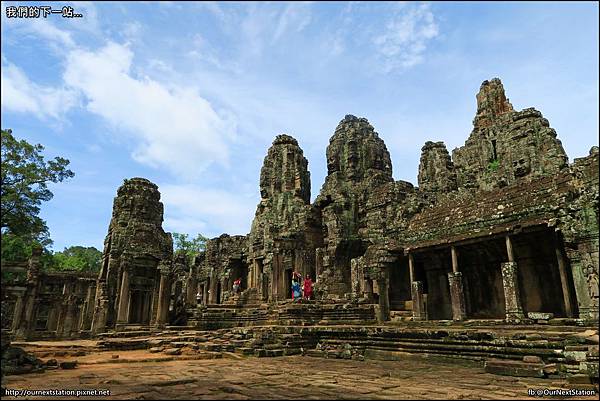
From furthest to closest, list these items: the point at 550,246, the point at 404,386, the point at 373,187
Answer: the point at 373,187
the point at 550,246
the point at 404,386

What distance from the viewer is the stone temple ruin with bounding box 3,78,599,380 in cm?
1241

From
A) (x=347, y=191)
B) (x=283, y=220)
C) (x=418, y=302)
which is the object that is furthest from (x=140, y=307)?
(x=418, y=302)

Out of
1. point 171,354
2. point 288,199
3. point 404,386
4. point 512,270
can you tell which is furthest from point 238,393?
point 288,199

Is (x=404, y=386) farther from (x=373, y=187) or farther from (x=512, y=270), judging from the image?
(x=373, y=187)

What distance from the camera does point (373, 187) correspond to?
123ft

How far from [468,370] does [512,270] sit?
767cm

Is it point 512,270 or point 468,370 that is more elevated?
point 512,270

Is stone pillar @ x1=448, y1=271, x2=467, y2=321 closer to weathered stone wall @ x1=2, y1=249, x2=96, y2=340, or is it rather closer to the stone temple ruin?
the stone temple ruin

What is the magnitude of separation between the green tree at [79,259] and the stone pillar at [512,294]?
49.4 metres

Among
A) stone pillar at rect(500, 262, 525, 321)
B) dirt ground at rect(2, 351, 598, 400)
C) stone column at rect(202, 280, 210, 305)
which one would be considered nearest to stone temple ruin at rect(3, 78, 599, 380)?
stone pillar at rect(500, 262, 525, 321)

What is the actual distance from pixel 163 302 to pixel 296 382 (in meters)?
18.0

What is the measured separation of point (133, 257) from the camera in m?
26.5

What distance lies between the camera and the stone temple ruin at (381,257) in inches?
489

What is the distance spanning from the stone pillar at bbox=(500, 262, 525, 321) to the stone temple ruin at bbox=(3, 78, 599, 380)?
0.13ft
